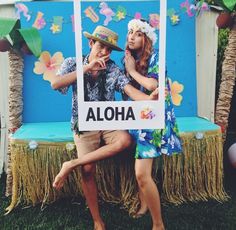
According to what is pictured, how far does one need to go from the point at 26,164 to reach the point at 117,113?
3.35 feet

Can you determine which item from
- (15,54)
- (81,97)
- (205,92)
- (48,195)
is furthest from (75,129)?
(205,92)

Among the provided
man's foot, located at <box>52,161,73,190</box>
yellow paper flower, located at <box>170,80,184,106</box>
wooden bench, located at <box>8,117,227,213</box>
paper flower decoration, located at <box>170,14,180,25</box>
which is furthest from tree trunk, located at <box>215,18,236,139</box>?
man's foot, located at <box>52,161,73,190</box>

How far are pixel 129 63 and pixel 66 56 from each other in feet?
3.55

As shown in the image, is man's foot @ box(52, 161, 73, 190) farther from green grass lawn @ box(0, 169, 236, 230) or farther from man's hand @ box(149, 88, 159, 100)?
man's hand @ box(149, 88, 159, 100)

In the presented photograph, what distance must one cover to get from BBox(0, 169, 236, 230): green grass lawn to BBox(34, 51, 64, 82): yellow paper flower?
986 mm

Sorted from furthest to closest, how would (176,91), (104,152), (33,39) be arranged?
(176,91), (33,39), (104,152)

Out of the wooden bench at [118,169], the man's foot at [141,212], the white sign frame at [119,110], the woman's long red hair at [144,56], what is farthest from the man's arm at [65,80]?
the man's foot at [141,212]

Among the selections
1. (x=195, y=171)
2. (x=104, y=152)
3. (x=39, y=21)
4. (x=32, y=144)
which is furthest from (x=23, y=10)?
(x=195, y=171)

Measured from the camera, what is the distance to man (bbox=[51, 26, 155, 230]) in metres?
2.32

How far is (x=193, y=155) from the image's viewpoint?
3014 millimetres

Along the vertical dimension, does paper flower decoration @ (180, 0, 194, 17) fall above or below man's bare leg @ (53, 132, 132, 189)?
above

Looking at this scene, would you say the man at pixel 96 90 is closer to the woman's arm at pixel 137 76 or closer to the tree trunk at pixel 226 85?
the woman's arm at pixel 137 76

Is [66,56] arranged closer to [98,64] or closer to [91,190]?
[98,64]

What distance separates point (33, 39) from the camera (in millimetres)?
2977
